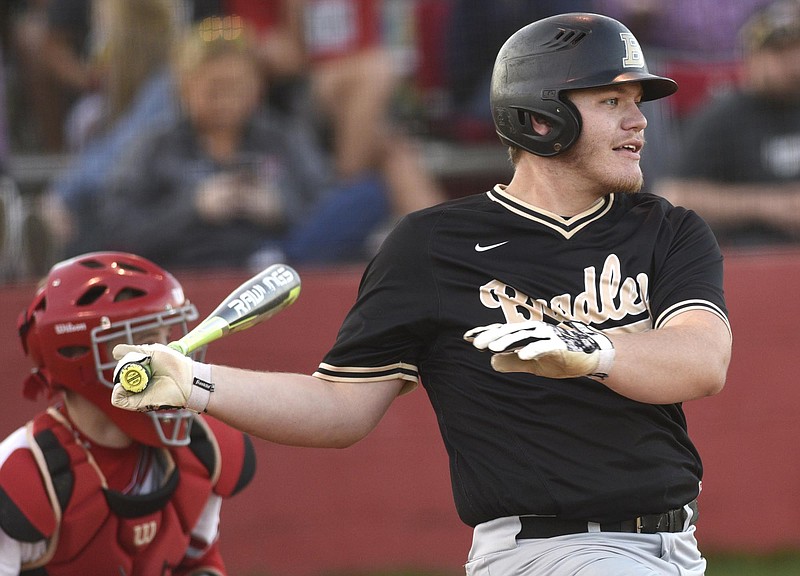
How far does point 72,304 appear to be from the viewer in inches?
144

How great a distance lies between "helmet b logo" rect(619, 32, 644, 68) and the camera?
122 inches

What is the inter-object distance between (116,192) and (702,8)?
361 cm

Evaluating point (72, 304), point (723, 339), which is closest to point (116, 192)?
point (72, 304)

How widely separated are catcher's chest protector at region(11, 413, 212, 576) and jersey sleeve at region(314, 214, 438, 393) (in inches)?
33.4

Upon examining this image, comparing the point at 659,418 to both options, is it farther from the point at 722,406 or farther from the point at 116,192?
the point at 116,192

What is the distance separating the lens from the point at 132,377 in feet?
8.48

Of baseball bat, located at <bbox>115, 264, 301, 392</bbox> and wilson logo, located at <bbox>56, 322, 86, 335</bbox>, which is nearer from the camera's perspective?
baseball bat, located at <bbox>115, 264, 301, 392</bbox>

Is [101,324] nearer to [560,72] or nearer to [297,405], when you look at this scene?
[297,405]

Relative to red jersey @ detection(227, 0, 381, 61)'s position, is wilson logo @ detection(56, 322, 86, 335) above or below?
below

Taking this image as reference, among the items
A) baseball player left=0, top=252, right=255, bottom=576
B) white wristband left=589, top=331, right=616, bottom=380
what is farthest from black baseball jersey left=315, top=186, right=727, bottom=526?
baseball player left=0, top=252, right=255, bottom=576

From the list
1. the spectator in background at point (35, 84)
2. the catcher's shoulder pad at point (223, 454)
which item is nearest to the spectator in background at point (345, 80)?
the spectator in background at point (35, 84)

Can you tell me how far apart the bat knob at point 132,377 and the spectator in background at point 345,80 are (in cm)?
440

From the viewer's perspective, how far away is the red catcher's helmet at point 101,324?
3.58 m

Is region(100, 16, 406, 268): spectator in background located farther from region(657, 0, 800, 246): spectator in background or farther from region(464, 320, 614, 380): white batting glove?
region(464, 320, 614, 380): white batting glove
